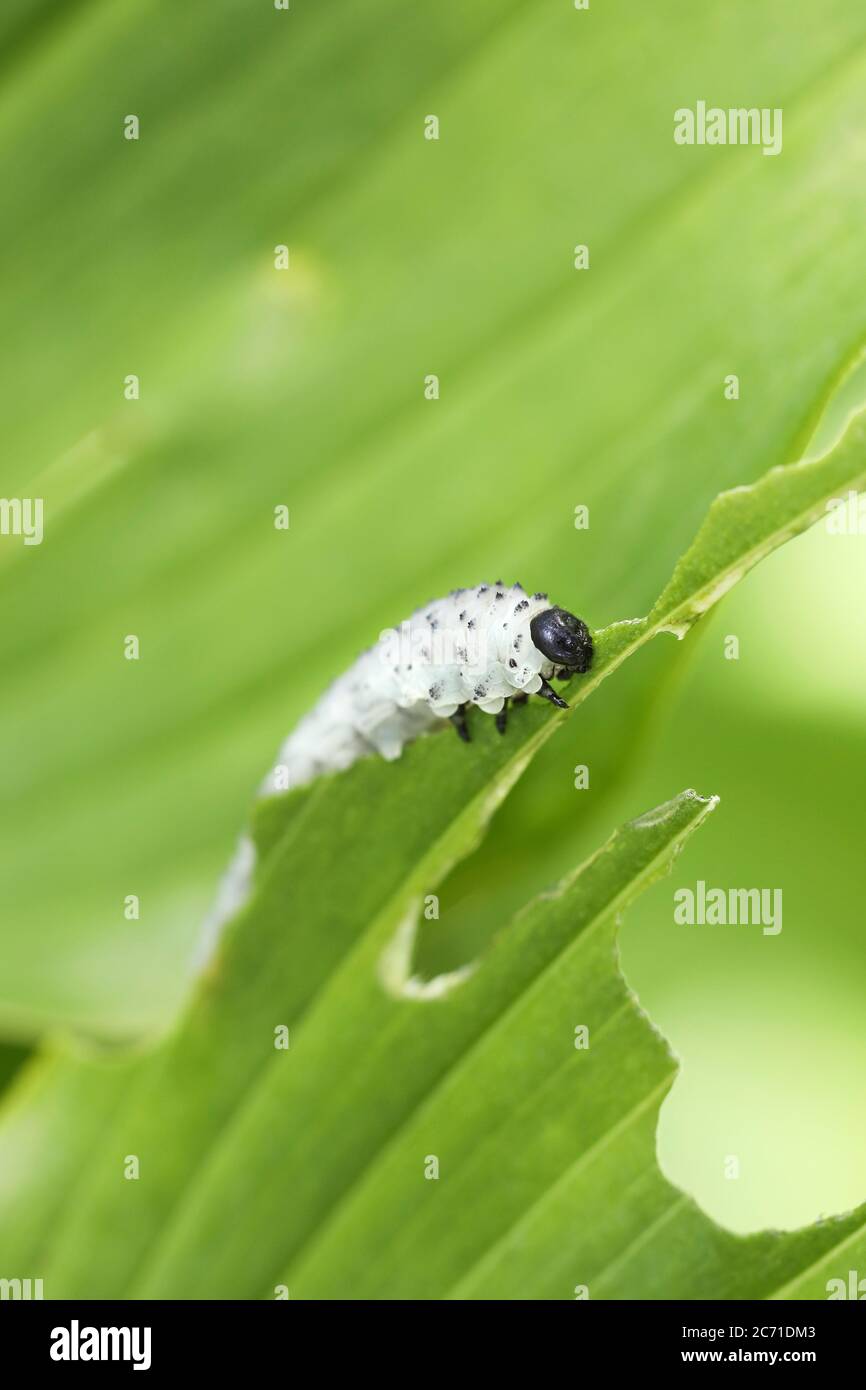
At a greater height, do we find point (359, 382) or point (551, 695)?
point (359, 382)

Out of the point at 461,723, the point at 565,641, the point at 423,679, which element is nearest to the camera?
the point at 565,641

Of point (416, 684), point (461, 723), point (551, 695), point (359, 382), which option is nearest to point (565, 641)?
point (551, 695)

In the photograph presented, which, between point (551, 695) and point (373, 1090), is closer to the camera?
point (551, 695)

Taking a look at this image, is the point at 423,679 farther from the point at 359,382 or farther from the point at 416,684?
the point at 359,382

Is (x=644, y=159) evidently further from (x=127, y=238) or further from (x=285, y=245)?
(x=127, y=238)

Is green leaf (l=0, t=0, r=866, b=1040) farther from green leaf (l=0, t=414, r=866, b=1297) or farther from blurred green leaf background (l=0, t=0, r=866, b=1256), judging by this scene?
green leaf (l=0, t=414, r=866, b=1297)

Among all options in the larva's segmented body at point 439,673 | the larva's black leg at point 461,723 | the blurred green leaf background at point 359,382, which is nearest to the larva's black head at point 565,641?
the larva's segmented body at point 439,673

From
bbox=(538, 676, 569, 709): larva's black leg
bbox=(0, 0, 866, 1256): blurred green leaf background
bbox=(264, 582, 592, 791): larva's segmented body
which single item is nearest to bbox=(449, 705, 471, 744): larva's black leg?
bbox=(264, 582, 592, 791): larva's segmented body
